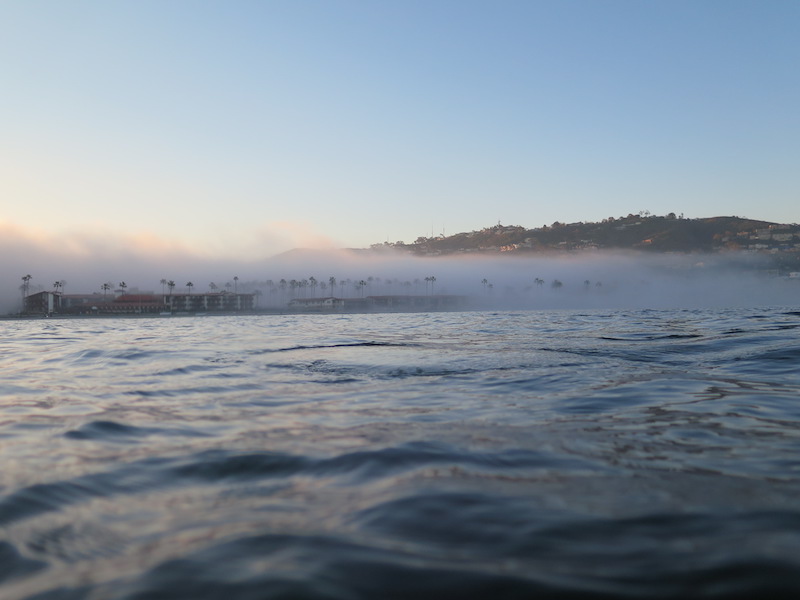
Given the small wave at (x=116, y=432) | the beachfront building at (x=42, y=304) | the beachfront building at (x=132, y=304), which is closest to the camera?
the small wave at (x=116, y=432)

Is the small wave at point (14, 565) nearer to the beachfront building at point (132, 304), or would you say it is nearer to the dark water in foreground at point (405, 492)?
the dark water in foreground at point (405, 492)

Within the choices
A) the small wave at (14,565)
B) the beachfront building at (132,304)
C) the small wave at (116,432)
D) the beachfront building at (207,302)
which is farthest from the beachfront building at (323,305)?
the small wave at (14,565)

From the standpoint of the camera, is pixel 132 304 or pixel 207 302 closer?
pixel 132 304

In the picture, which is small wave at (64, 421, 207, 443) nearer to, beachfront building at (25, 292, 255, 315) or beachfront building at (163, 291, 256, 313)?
beachfront building at (25, 292, 255, 315)

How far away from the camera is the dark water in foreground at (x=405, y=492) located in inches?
102

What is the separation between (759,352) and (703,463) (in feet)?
32.9

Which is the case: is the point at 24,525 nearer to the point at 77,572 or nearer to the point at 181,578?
the point at 77,572

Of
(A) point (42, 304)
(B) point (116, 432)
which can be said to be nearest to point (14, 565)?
(B) point (116, 432)

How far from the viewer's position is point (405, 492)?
3820 millimetres

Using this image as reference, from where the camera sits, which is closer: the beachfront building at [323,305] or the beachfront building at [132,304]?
the beachfront building at [132,304]

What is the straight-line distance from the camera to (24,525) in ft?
11.0

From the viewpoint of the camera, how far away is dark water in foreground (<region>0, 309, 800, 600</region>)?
2.59 m

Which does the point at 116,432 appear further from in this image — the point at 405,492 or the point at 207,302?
the point at 207,302

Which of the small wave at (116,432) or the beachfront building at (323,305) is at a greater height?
the small wave at (116,432)
